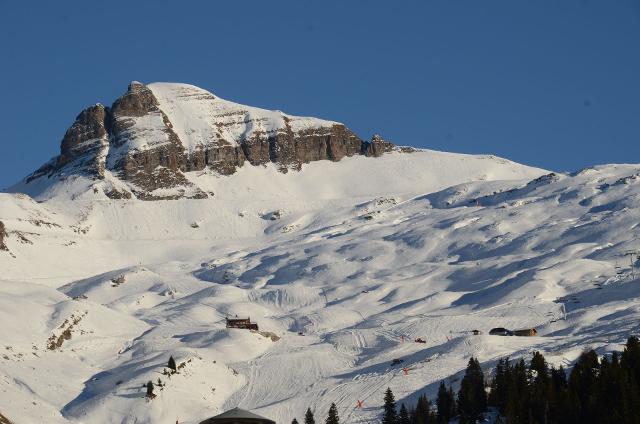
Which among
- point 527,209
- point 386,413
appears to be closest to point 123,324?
point 386,413

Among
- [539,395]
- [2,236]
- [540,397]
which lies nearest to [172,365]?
[539,395]

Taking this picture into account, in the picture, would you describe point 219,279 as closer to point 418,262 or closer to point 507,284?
point 418,262

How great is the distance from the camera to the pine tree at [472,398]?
7906 centimetres

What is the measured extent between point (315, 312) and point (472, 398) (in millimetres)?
64053

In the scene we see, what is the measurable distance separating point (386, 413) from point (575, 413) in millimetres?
12176

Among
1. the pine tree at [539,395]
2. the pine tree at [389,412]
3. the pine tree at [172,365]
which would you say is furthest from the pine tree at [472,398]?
the pine tree at [172,365]

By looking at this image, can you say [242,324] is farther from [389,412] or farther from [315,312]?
[389,412]

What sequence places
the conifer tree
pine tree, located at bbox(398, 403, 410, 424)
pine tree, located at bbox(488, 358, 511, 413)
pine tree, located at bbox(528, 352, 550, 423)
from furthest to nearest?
the conifer tree, pine tree, located at bbox(488, 358, 511, 413), pine tree, located at bbox(398, 403, 410, 424), pine tree, located at bbox(528, 352, 550, 423)

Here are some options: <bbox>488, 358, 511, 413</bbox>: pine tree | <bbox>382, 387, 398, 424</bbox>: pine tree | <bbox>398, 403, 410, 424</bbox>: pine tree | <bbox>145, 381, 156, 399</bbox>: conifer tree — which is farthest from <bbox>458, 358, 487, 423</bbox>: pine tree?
<bbox>145, 381, 156, 399</bbox>: conifer tree

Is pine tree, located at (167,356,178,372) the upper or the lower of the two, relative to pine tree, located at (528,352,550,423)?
upper

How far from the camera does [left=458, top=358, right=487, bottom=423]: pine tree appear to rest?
259 feet

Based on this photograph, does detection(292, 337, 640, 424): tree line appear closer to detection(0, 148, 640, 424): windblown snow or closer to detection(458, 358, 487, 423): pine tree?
detection(458, 358, 487, 423): pine tree

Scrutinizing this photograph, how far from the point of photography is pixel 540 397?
252 feet

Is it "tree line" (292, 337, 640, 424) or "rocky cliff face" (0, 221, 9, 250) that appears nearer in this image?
"tree line" (292, 337, 640, 424)
